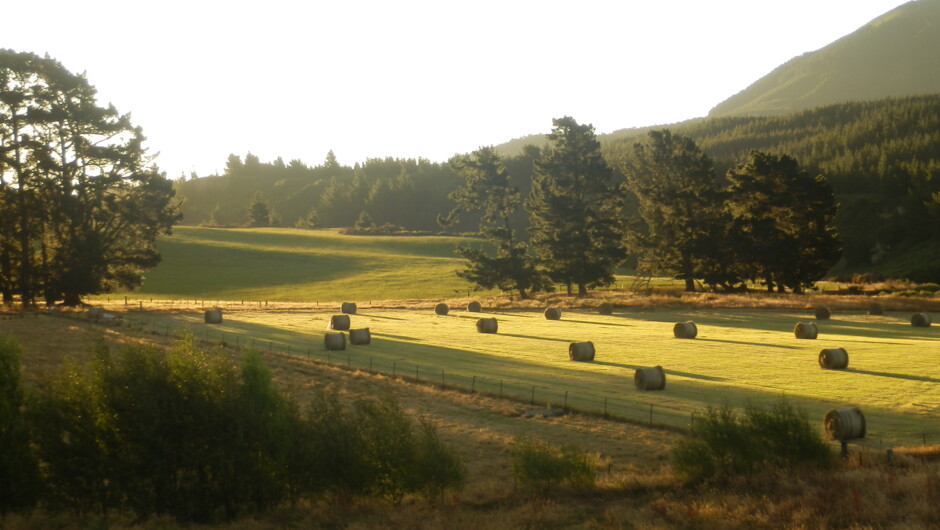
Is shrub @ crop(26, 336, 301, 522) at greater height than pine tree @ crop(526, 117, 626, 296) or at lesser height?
lesser

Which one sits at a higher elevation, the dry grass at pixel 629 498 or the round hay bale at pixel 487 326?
the round hay bale at pixel 487 326

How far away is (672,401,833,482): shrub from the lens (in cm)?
1678

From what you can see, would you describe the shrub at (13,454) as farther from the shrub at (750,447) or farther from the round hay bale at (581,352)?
the round hay bale at (581,352)

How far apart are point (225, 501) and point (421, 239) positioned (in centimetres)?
10278

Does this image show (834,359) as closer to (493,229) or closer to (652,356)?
(652,356)

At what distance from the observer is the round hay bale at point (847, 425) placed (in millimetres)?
18562

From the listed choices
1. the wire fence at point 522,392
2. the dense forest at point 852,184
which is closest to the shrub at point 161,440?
the wire fence at point 522,392

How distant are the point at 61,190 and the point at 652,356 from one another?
45.5 meters

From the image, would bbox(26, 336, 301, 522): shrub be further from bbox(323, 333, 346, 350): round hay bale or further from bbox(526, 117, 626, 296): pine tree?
bbox(526, 117, 626, 296): pine tree

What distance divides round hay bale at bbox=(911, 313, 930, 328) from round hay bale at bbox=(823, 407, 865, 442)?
28.6 m

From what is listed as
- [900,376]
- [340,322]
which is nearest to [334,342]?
[340,322]

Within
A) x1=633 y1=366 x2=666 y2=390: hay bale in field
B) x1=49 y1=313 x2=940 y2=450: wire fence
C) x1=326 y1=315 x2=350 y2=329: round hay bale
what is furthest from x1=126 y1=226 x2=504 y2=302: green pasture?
x1=633 y1=366 x2=666 y2=390: hay bale in field

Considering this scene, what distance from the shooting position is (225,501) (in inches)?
693

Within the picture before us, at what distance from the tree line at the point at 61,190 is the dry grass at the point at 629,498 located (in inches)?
1715
